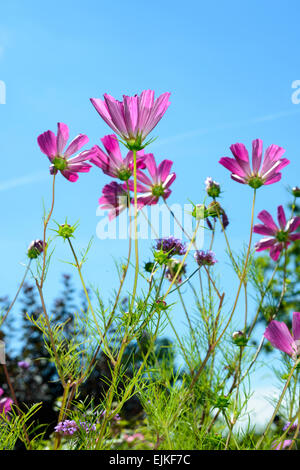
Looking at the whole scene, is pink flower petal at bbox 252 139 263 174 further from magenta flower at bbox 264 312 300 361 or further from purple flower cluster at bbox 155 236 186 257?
magenta flower at bbox 264 312 300 361

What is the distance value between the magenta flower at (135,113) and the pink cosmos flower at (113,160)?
0.15 meters

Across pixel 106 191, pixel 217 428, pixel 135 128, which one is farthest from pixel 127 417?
pixel 135 128

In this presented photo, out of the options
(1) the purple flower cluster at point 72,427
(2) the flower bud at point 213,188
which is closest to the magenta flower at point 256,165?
(2) the flower bud at point 213,188

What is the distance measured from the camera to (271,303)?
1.63 m

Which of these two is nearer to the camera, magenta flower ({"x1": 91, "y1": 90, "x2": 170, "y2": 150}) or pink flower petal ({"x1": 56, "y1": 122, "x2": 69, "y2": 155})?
magenta flower ({"x1": 91, "y1": 90, "x2": 170, "y2": 150})

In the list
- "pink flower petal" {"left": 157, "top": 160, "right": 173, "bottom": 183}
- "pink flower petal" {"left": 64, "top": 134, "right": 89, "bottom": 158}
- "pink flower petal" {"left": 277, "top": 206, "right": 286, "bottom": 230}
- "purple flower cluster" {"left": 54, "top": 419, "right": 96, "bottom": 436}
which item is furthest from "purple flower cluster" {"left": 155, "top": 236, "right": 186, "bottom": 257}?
"pink flower petal" {"left": 277, "top": 206, "right": 286, "bottom": 230}

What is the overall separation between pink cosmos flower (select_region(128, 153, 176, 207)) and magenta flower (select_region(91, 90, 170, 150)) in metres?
0.35

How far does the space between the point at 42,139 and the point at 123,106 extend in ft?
0.89

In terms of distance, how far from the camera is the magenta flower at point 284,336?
105cm

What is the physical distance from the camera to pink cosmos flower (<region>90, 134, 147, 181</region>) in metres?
1.11

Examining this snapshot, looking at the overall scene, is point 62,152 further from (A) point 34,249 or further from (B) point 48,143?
(A) point 34,249

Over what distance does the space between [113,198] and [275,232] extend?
0.72m

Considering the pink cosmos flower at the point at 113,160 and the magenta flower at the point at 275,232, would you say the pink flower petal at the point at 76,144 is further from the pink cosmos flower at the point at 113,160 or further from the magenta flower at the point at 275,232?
the magenta flower at the point at 275,232
